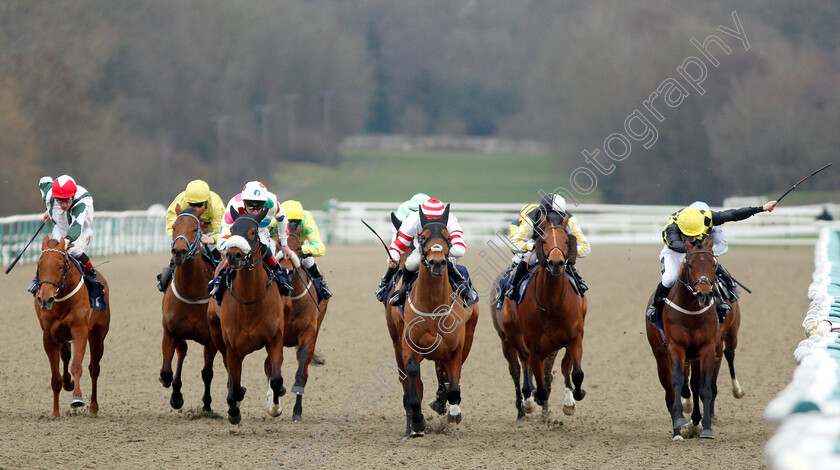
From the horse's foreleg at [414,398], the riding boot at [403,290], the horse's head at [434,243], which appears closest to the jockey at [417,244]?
the riding boot at [403,290]

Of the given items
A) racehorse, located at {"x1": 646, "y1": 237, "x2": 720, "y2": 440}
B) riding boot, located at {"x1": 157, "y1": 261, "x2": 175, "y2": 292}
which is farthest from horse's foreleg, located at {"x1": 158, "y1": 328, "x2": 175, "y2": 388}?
racehorse, located at {"x1": 646, "y1": 237, "x2": 720, "y2": 440}

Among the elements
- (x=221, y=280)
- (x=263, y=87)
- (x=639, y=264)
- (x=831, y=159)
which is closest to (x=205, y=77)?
(x=263, y=87)

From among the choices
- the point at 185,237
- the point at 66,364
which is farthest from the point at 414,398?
the point at 66,364

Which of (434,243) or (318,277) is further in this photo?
(318,277)

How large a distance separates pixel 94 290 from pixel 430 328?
308 cm

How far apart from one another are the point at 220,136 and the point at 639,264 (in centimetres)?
3426

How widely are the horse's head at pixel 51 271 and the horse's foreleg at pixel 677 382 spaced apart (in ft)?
15.6

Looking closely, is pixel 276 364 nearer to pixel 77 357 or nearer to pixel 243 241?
pixel 243 241

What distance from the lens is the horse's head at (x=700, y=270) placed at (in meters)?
6.86

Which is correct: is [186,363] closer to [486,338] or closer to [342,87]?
[486,338]

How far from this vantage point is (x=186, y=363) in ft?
36.0

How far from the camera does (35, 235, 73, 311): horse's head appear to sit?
298 inches

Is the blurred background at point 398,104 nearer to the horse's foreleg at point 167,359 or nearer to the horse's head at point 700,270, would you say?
the horse's foreleg at point 167,359

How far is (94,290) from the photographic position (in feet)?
27.2
